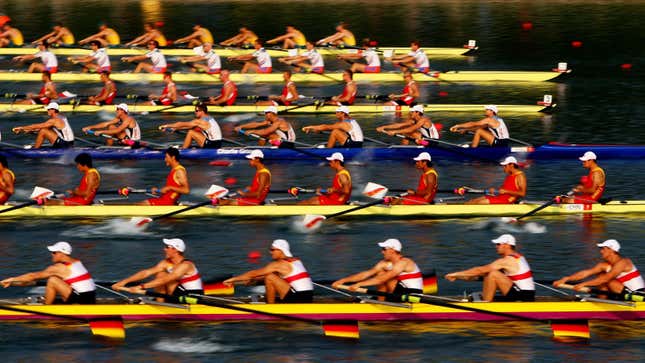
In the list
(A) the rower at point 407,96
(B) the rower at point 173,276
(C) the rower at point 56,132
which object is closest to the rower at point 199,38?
(A) the rower at point 407,96

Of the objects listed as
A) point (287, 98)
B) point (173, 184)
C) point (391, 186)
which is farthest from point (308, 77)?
point (173, 184)

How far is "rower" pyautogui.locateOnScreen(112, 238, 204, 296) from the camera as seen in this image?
80.8 feet

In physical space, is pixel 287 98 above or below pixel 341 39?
above

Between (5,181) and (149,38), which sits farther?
(149,38)

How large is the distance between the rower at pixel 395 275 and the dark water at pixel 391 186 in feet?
2.43

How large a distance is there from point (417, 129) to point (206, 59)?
14.3m

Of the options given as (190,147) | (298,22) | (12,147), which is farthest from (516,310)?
(298,22)

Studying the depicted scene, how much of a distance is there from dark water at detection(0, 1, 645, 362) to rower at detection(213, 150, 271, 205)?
0.57 meters

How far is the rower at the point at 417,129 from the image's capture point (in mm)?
40500

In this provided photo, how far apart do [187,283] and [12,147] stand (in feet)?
57.2

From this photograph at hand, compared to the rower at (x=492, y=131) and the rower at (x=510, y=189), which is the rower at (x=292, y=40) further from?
the rower at (x=510, y=189)

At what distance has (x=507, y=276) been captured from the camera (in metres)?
24.8

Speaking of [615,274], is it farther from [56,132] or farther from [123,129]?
[56,132]

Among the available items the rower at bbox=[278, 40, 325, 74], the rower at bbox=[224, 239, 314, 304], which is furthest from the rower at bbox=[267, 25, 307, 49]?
the rower at bbox=[224, 239, 314, 304]
